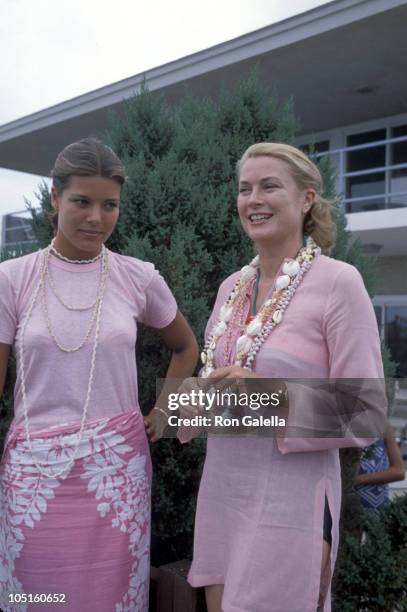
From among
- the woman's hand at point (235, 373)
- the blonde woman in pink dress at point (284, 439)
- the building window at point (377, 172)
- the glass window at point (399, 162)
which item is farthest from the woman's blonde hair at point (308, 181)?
the glass window at point (399, 162)

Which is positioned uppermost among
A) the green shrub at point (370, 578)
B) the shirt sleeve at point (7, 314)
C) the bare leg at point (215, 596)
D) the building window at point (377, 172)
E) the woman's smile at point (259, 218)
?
the building window at point (377, 172)

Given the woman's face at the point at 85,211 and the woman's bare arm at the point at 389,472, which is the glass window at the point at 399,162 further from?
the woman's face at the point at 85,211

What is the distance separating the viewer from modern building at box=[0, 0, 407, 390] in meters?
7.95

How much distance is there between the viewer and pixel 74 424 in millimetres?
1752

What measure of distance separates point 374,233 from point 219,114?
7311 millimetres

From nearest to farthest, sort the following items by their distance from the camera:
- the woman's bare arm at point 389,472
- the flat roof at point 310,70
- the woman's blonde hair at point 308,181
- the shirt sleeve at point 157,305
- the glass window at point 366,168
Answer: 1. the woman's blonde hair at point 308,181
2. the shirt sleeve at point 157,305
3. the woman's bare arm at point 389,472
4. the flat roof at point 310,70
5. the glass window at point 366,168

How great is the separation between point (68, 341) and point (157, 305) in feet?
1.27

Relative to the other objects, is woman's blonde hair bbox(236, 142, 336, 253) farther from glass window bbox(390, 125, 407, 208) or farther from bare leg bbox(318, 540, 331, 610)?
glass window bbox(390, 125, 407, 208)

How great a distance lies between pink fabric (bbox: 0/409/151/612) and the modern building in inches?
291

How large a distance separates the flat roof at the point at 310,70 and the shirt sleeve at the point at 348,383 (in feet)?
17.9

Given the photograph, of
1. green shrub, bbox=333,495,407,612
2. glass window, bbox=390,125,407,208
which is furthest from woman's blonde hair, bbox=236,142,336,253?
glass window, bbox=390,125,407,208

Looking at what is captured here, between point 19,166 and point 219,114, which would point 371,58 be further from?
point 19,166

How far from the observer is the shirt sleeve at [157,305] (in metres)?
2.03

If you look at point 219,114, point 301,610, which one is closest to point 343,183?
point 219,114
